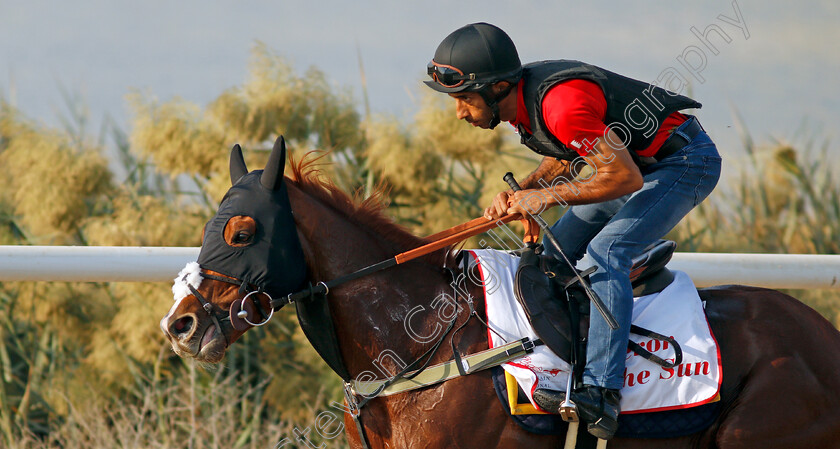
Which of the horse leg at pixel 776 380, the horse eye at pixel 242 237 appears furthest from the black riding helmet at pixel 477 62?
the horse leg at pixel 776 380

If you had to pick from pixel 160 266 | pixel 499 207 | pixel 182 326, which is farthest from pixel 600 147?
pixel 160 266

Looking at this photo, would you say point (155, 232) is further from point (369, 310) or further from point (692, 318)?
point (692, 318)

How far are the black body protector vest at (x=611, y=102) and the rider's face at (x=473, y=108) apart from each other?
0.53 ft

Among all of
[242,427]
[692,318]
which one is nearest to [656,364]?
[692,318]

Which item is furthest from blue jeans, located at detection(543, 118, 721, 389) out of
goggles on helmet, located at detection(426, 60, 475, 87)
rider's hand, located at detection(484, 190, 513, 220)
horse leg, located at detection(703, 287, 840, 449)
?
goggles on helmet, located at detection(426, 60, 475, 87)

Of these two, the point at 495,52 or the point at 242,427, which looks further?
the point at 242,427

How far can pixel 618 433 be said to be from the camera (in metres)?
2.99

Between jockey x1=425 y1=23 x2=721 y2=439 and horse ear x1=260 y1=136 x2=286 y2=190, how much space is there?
0.63 meters

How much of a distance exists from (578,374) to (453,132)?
3.77 meters

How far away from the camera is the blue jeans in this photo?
2.90 metres

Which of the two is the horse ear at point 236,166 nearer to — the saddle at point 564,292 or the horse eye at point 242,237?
the horse eye at point 242,237

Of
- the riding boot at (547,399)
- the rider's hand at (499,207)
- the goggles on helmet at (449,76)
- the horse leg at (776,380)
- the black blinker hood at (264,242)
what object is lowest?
the horse leg at (776,380)

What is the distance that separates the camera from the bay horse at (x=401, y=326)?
2877mm

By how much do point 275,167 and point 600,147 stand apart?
44.2 inches
